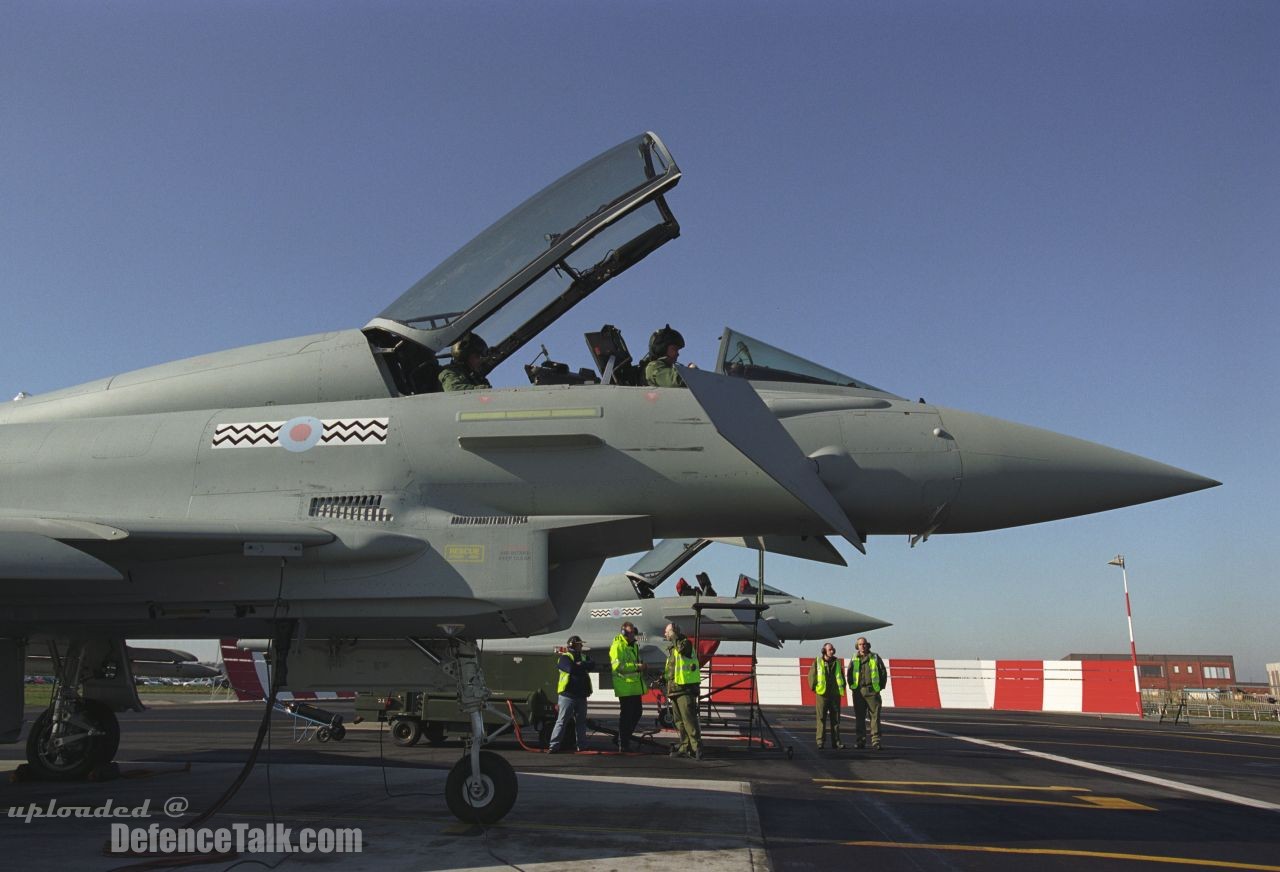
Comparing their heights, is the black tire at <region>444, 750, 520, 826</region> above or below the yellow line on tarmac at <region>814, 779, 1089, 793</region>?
above

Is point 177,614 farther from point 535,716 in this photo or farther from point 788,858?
point 535,716

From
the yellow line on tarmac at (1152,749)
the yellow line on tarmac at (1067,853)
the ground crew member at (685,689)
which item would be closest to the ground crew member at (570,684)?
the ground crew member at (685,689)

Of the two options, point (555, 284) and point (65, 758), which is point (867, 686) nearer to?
point (555, 284)

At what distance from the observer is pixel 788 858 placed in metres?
5.42

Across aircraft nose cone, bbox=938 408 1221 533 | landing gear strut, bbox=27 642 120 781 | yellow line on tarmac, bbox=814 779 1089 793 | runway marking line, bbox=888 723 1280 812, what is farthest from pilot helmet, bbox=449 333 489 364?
runway marking line, bbox=888 723 1280 812

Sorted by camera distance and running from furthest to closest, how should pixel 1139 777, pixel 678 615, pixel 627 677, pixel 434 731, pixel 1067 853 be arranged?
pixel 678 615, pixel 434 731, pixel 627 677, pixel 1139 777, pixel 1067 853

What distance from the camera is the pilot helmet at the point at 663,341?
716 centimetres

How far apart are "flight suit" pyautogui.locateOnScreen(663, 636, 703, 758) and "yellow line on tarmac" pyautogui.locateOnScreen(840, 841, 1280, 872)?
582 centimetres

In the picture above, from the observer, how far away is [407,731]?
1388 cm

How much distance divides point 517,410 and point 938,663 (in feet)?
83.9

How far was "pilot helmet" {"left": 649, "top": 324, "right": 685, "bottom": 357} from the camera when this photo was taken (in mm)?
7160

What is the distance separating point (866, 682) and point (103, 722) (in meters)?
10.5

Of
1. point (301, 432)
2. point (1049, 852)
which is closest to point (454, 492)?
point (301, 432)

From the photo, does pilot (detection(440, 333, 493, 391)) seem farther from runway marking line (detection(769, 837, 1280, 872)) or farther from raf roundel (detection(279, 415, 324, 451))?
runway marking line (detection(769, 837, 1280, 872))
